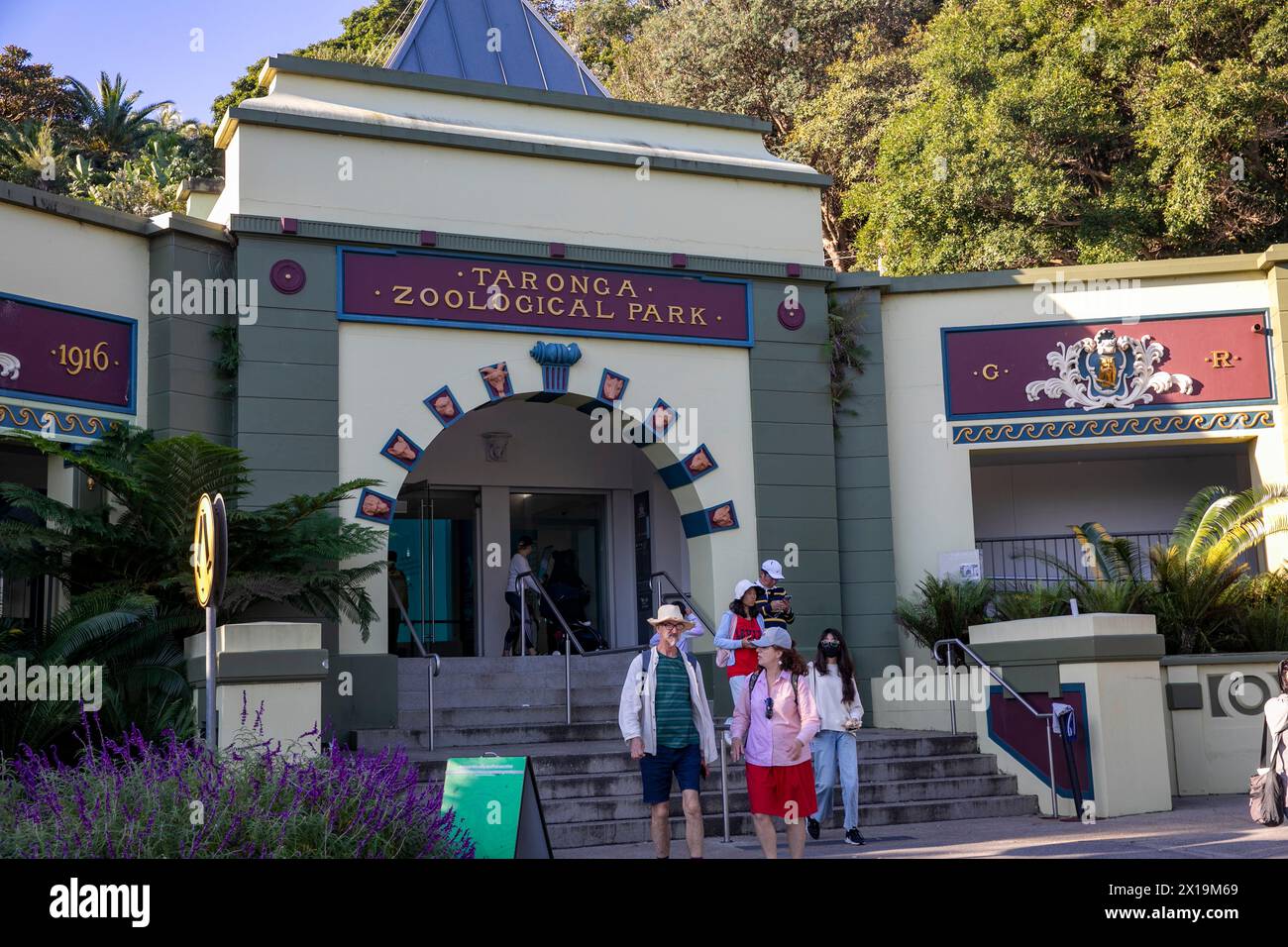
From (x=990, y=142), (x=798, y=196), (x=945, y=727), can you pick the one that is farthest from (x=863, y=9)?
(x=945, y=727)

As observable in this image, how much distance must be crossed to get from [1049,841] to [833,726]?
5.95ft

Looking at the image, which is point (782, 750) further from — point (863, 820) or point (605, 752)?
point (605, 752)

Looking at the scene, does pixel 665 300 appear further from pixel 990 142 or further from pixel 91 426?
pixel 990 142

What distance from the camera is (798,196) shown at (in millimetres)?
16578

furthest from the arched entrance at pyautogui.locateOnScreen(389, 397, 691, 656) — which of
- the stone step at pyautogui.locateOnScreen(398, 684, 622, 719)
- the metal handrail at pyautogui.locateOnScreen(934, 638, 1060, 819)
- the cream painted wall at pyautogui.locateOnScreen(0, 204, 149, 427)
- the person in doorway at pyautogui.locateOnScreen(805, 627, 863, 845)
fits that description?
the person in doorway at pyautogui.locateOnScreen(805, 627, 863, 845)

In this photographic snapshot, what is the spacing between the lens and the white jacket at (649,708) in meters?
9.26

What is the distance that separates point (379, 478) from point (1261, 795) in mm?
8514

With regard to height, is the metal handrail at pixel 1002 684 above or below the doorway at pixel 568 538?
below

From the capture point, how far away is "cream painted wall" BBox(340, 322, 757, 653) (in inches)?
563

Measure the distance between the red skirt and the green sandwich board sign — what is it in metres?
1.83

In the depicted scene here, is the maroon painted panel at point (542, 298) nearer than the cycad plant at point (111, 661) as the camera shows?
No

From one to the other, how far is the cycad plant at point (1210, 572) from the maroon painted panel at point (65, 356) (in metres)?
10.5

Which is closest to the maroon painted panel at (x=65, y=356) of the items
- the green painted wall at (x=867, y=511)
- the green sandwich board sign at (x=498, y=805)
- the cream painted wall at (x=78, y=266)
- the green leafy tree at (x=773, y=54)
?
the cream painted wall at (x=78, y=266)

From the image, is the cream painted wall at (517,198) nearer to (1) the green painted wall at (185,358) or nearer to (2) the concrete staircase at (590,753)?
(1) the green painted wall at (185,358)
